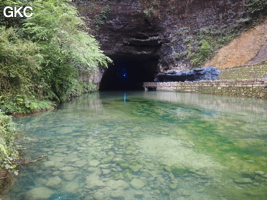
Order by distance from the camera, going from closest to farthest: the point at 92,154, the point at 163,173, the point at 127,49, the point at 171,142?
the point at 163,173, the point at 92,154, the point at 171,142, the point at 127,49

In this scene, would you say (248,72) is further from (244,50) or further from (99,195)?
(99,195)

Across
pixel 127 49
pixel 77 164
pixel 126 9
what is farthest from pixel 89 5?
pixel 77 164

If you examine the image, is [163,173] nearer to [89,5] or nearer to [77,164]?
[77,164]

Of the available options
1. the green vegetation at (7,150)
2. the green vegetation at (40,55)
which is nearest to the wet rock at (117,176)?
the green vegetation at (7,150)

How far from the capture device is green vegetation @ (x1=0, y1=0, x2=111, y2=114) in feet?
17.5

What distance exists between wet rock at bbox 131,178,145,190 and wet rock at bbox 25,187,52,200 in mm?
974

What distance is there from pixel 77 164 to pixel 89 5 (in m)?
24.5

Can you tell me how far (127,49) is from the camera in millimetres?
25562

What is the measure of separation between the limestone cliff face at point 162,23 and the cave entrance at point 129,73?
182 inches

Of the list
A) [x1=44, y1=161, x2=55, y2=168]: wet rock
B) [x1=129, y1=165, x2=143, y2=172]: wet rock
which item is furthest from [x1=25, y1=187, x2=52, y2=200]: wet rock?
[x1=129, y1=165, x2=143, y2=172]: wet rock

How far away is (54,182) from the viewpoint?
2.31 metres

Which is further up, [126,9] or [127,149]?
[126,9]

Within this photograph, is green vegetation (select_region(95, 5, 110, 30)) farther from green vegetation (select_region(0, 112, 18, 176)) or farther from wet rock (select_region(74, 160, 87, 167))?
wet rock (select_region(74, 160, 87, 167))

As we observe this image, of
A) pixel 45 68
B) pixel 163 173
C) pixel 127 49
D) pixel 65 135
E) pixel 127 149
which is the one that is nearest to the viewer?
pixel 163 173
